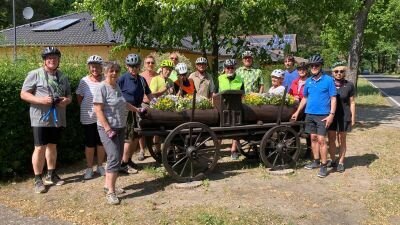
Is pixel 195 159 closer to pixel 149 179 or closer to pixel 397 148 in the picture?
pixel 149 179

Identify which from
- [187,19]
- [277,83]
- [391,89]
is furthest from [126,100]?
[391,89]

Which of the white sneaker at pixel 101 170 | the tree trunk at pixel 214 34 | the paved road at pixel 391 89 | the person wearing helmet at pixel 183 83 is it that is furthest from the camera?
the paved road at pixel 391 89

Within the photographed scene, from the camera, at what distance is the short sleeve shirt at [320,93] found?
692 centimetres

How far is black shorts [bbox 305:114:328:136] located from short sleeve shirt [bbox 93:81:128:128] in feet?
9.78

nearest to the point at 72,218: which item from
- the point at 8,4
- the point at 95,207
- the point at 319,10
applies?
the point at 95,207

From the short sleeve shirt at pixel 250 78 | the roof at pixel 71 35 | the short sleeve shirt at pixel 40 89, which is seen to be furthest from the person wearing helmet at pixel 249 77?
the roof at pixel 71 35

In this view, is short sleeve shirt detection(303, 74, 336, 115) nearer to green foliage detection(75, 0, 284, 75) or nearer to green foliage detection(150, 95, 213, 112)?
green foliage detection(150, 95, 213, 112)

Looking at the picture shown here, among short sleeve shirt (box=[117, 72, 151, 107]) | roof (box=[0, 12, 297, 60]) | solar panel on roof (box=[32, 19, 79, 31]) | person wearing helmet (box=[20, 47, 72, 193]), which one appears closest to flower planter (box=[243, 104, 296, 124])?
short sleeve shirt (box=[117, 72, 151, 107])

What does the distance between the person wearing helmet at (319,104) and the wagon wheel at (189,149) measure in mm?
1614

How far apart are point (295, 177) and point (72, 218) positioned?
3.32 meters

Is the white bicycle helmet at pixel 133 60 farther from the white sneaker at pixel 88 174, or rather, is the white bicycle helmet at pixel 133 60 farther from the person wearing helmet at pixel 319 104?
the person wearing helmet at pixel 319 104

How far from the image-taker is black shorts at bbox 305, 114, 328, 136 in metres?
7.04

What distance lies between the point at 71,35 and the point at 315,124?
69.4 ft

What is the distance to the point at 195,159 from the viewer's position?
652cm
